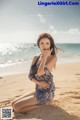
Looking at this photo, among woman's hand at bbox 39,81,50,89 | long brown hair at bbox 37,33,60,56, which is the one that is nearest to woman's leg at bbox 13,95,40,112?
woman's hand at bbox 39,81,50,89

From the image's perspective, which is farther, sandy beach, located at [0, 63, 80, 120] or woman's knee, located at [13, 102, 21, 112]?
woman's knee, located at [13, 102, 21, 112]

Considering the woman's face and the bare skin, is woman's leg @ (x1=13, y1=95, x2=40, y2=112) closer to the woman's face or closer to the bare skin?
the bare skin

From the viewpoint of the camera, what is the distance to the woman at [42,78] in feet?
6.79

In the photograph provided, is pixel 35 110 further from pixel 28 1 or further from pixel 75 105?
pixel 28 1

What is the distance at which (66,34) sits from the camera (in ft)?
38.0

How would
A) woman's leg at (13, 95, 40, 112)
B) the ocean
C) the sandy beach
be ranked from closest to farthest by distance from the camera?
1. the sandy beach
2. woman's leg at (13, 95, 40, 112)
3. the ocean

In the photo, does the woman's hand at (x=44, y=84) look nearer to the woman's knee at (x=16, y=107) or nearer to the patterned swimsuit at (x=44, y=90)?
the patterned swimsuit at (x=44, y=90)

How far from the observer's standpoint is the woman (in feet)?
6.79

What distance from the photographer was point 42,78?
2098 mm

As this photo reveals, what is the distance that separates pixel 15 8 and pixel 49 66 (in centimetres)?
175

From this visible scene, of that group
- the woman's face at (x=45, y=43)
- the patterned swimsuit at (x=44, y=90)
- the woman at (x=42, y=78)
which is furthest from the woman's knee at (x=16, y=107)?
the woman's face at (x=45, y=43)

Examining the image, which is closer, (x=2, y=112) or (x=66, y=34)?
(x=2, y=112)

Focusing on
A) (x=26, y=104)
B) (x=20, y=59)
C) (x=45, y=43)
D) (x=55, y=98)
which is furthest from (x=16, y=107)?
(x=20, y=59)

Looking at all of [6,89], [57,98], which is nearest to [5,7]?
[6,89]
